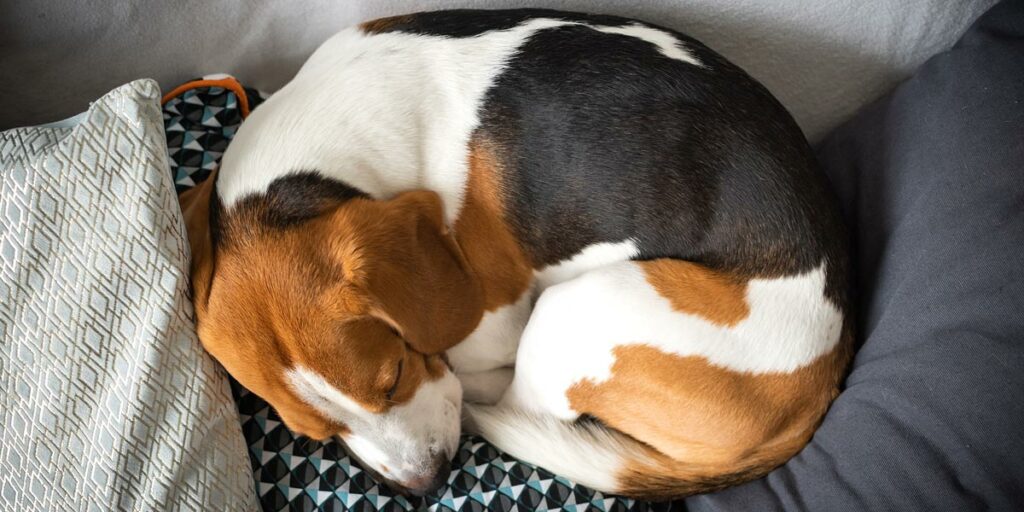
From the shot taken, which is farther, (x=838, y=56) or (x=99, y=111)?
(x=838, y=56)

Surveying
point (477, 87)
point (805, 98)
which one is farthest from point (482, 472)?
Result: point (805, 98)

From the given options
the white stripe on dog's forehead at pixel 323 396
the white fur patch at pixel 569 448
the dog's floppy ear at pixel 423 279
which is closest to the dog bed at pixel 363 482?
the white fur patch at pixel 569 448

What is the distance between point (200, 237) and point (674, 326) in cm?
112

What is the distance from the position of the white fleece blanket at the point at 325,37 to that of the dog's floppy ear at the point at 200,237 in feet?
1.61

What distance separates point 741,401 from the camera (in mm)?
1739

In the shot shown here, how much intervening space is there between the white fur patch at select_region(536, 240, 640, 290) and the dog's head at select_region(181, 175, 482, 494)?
22 centimetres

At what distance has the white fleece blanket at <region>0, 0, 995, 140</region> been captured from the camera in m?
2.06

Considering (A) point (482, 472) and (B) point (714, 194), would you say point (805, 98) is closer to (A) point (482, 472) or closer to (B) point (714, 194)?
(B) point (714, 194)

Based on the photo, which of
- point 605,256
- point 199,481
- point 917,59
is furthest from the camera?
point 917,59

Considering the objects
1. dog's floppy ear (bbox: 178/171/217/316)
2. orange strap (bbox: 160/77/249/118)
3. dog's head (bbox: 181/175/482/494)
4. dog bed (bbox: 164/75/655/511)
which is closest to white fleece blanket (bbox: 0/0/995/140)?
orange strap (bbox: 160/77/249/118)

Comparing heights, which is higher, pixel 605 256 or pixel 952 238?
pixel 952 238

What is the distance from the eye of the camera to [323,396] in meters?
1.65

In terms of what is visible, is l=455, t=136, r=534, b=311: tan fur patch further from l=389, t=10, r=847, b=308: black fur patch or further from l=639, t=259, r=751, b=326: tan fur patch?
l=639, t=259, r=751, b=326: tan fur patch

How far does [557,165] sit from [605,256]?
0.84ft
